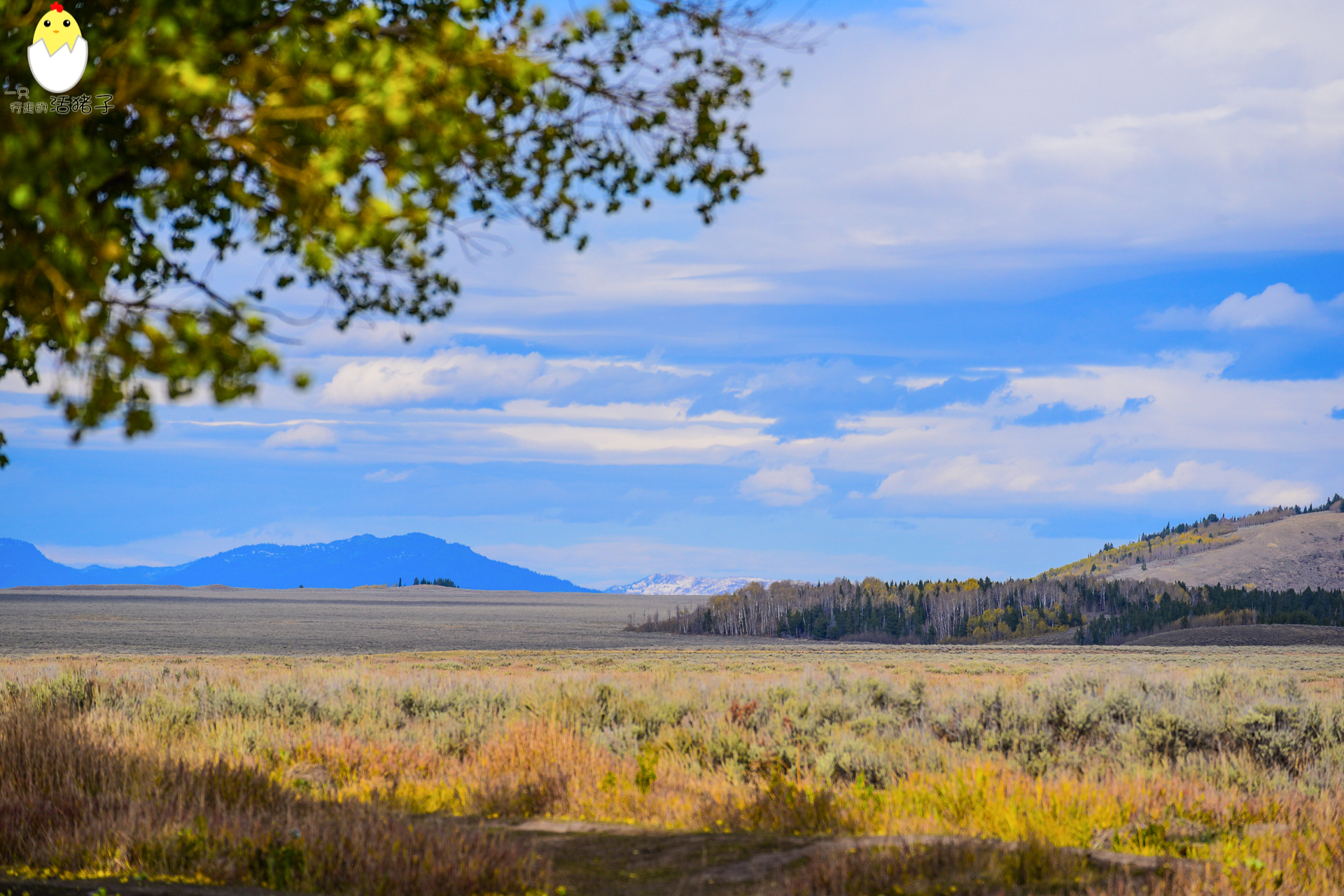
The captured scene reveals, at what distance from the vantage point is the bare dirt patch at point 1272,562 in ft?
508

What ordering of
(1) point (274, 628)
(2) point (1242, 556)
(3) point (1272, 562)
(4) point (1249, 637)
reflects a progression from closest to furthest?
(4) point (1249, 637)
(1) point (274, 628)
(3) point (1272, 562)
(2) point (1242, 556)

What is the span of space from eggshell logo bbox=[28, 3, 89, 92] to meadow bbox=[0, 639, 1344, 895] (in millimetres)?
5116

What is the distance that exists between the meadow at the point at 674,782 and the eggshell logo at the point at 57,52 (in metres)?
5.12

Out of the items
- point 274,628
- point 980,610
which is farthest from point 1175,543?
point 274,628

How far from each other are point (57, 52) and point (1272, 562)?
183 meters

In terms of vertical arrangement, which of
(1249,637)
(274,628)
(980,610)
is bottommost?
(1249,637)

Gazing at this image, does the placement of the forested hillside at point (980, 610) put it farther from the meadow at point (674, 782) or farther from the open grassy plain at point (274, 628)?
the meadow at point (674, 782)

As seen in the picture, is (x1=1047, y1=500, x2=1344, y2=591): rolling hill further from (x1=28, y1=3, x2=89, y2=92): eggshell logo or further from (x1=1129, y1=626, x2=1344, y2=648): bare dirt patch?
(x1=28, y1=3, x2=89, y2=92): eggshell logo

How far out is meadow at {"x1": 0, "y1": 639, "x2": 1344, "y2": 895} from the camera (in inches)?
291

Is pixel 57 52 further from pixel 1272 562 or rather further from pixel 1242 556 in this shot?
pixel 1242 556

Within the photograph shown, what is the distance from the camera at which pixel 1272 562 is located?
161m

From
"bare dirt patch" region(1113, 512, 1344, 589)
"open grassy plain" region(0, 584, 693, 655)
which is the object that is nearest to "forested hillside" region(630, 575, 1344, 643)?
"open grassy plain" region(0, 584, 693, 655)

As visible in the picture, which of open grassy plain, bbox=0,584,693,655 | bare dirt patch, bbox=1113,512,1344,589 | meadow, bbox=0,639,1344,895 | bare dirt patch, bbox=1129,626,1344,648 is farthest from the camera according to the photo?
bare dirt patch, bbox=1113,512,1344,589

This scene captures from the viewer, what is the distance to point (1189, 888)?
6961mm
